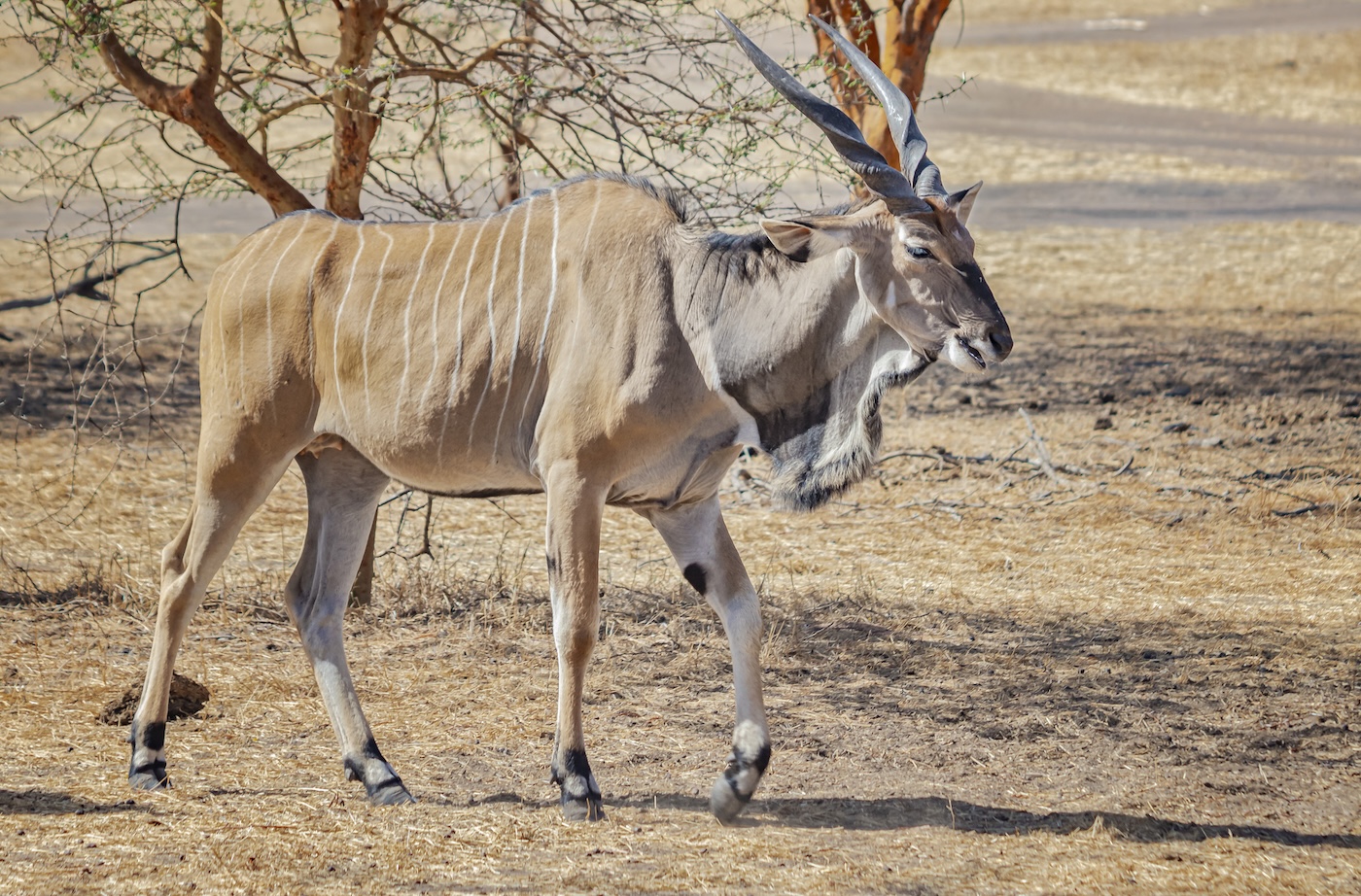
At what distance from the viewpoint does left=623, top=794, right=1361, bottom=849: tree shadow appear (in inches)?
141

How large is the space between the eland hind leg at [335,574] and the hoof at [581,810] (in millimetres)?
538

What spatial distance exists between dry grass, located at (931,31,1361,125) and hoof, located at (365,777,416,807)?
17.8 meters

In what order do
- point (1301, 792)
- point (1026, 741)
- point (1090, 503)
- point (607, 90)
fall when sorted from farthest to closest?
point (1090, 503) → point (607, 90) → point (1026, 741) → point (1301, 792)

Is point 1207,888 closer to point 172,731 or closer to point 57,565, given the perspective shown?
point 172,731

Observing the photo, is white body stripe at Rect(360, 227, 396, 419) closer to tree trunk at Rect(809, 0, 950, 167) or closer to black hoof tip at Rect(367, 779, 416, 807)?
black hoof tip at Rect(367, 779, 416, 807)

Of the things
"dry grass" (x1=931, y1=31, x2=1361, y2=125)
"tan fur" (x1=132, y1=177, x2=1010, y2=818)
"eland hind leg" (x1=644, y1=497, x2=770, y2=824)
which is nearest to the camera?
"tan fur" (x1=132, y1=177, x2=1010, y2=818)

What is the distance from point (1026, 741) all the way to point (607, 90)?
242 cm

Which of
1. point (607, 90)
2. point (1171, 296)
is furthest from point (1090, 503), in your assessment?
point (1171, 296)

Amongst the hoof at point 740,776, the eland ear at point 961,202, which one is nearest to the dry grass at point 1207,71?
the eland ear at point 961,202

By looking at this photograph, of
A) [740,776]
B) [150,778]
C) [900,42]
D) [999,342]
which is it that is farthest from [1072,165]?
[150,778]

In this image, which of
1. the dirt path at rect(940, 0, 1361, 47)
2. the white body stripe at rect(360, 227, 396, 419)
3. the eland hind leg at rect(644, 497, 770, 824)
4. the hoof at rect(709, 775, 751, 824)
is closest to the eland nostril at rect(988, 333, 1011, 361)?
the eland hind leg at rect(644, 497, 770, 824)

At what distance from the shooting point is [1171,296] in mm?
11281

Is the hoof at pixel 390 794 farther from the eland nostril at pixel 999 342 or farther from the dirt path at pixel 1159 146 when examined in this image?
the dirt path at pixel 1159 146

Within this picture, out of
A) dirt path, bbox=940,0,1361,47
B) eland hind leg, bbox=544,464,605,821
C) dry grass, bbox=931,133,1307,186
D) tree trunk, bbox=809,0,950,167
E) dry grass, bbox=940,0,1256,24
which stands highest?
dry grass, bbox=940,0,1256,24
